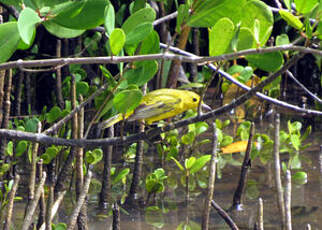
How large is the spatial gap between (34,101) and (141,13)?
7.98 ft

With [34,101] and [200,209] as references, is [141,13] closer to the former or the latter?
[200,209]

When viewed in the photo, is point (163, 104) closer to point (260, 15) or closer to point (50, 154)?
point (50, 154)

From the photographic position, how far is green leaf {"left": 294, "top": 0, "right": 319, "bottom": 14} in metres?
1.43

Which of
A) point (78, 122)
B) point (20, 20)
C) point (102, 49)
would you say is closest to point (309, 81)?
point (102, 49)

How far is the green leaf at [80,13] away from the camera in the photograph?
1382 millimetres

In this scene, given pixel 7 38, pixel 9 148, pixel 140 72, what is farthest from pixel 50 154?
pixel 7 38

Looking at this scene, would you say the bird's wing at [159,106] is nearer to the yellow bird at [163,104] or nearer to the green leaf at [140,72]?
the yellow bird at [163,104]

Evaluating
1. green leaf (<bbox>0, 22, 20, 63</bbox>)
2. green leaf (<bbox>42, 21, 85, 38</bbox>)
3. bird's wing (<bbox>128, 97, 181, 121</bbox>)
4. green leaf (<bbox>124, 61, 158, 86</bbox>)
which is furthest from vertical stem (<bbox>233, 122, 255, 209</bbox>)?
green leaf (<bbox>0, 22, 20, 63</bbox>)

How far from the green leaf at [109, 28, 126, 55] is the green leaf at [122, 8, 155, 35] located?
0.41 feet

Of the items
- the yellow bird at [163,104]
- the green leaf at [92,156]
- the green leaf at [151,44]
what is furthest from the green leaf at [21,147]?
the green leaf at [151,44]

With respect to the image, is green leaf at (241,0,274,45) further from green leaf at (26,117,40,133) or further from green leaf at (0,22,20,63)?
green leaf at (26,117,40,133)

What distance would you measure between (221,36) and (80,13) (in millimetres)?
354

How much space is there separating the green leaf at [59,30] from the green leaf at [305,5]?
0.59m

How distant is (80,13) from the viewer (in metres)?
1.42
